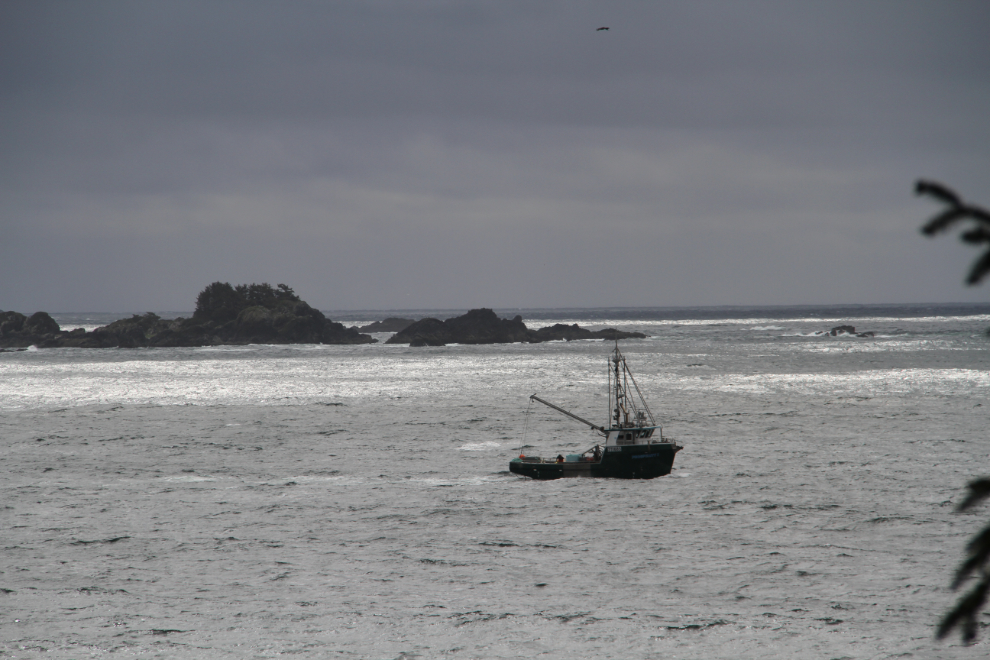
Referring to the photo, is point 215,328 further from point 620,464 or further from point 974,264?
point 974,264

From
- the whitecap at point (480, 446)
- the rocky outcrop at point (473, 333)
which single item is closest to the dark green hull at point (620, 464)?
the whitecap at point (480, 446)

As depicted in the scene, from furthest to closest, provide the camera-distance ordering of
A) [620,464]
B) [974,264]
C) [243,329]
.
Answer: [243,329] < [620,464] < [974,264]

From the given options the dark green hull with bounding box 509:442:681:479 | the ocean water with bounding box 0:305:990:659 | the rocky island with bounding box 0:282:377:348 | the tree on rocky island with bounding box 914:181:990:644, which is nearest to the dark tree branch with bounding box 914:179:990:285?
the tree on rocky island with bounding box 914:181:990:644

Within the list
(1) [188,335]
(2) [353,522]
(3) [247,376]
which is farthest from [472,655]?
(1) [188,335]

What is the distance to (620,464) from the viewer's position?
126 feet

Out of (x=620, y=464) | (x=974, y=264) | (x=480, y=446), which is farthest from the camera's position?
(x=480, y=446)

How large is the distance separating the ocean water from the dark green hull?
0.89m

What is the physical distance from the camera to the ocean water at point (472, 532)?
18.7 meters

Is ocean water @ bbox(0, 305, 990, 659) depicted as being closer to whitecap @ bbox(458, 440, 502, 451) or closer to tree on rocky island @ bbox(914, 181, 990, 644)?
whitecap @ bbox(458, 440, 502, 451)

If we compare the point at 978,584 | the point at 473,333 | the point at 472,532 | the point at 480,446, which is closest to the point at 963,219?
the point at 978,584

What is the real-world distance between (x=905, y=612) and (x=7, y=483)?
35.1m

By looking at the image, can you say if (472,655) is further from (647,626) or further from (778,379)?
(778,379)

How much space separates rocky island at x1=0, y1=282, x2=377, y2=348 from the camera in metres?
162

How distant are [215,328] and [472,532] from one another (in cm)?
15206
